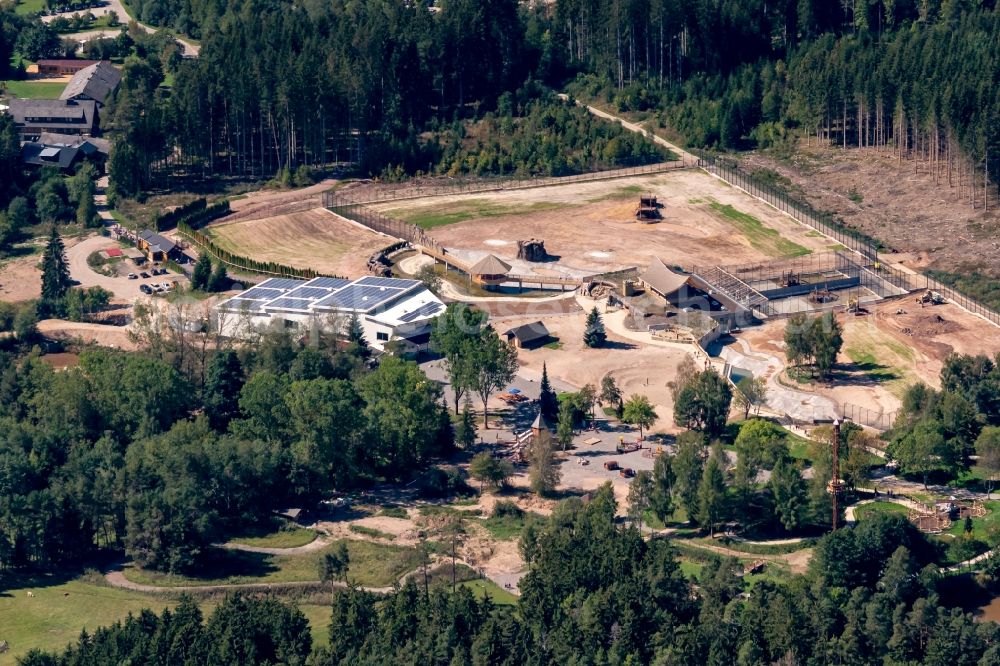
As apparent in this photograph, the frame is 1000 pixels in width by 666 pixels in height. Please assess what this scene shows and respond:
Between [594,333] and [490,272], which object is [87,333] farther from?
[594,333]

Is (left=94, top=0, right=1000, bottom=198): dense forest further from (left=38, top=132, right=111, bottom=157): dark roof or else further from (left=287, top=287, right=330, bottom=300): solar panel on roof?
(left=287, top=287, right=330, bottom=300): solar panel on roof

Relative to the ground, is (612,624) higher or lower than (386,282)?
lower

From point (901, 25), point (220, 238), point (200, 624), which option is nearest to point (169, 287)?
point (220, 238)

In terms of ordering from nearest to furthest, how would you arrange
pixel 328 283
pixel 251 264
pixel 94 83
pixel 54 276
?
1. pixel 328 283
2. pixel 54 276
3. pixel 251 264
4. pixel 94 83

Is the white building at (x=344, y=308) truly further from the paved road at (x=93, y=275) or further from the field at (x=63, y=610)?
the field at (x=63, y=610)

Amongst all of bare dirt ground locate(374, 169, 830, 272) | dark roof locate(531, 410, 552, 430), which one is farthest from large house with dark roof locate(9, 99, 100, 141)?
dark roof locate(531, 410, 552, 430)

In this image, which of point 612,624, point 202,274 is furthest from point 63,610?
point 202,274

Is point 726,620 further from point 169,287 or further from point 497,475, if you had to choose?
point 169,287
